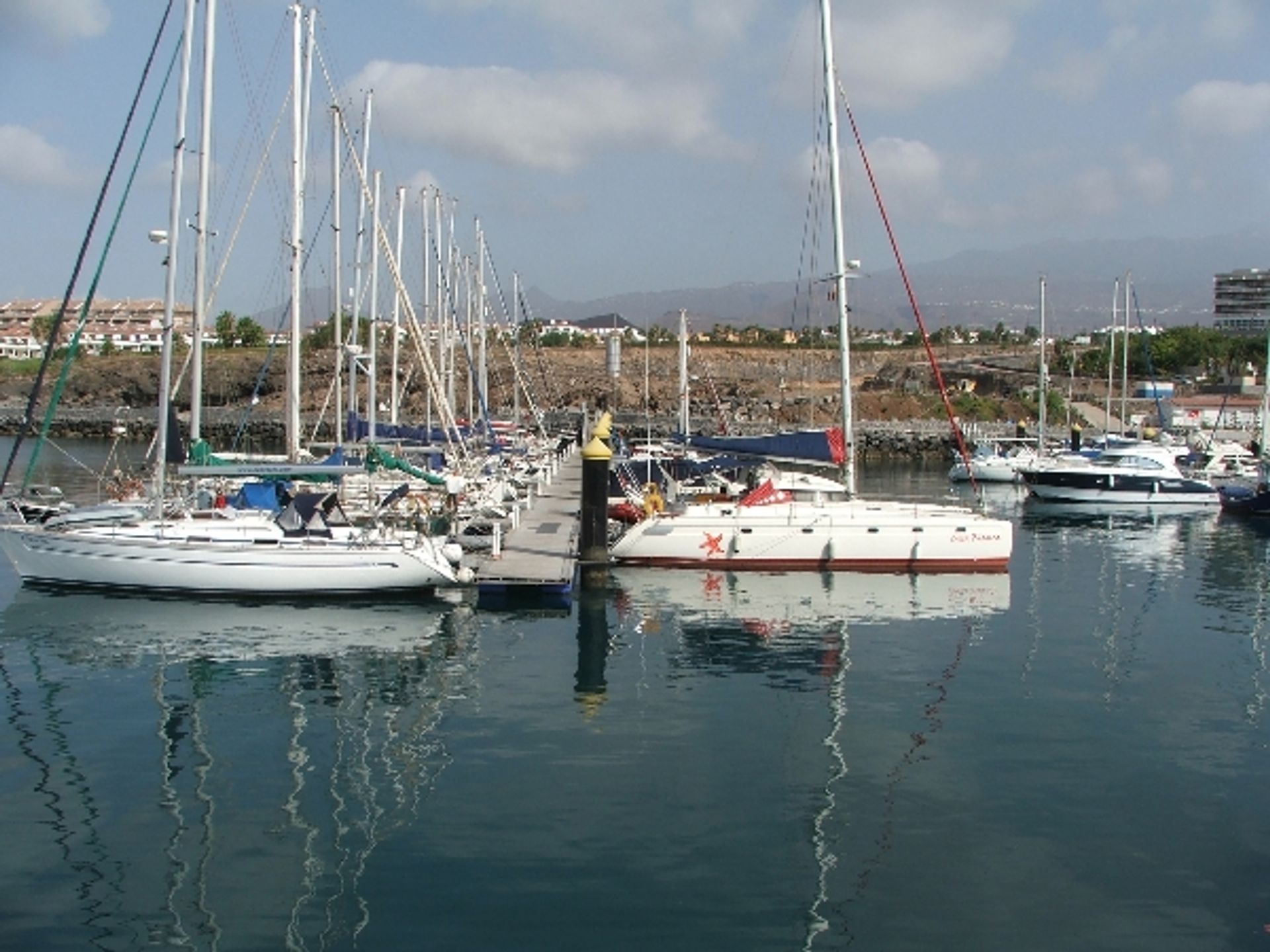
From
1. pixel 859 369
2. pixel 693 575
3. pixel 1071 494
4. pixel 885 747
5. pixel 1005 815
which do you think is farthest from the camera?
pixel 859 369

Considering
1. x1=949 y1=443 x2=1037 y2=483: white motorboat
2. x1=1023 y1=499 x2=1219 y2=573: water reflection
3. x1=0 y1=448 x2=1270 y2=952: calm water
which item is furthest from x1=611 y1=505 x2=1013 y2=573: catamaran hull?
x1=949 y1=443 x2=1037 y2=483: white motorboat

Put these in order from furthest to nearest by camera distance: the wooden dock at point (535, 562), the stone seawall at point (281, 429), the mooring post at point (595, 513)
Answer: the stone seawall at point (281, 429) < the mooring post at point (595, 513) < the wooden dock at point (535, 562)

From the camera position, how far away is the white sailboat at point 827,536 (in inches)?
1126

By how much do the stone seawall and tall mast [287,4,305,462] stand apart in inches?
1396

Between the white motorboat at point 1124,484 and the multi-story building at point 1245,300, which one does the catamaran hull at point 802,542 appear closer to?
the white motorboat at point 1124,484

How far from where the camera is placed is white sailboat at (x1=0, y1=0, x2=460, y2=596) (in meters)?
23.6

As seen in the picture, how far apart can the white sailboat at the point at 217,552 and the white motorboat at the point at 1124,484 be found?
30318 mm

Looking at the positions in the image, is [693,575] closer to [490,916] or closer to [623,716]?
[623,716]

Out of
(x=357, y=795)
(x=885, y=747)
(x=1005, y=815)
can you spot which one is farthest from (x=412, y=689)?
(x=1005, y=815)

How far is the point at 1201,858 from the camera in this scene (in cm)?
1252

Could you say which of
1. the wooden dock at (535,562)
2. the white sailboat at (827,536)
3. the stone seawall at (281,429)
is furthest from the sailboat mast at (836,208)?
the stone seawall at (281,429)

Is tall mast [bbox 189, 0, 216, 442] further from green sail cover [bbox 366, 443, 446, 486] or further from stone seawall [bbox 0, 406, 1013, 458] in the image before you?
stone seawall [bbox 0, 406, 1013, 458]

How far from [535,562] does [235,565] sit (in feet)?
20.8

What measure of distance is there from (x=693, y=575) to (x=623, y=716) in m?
11.4
